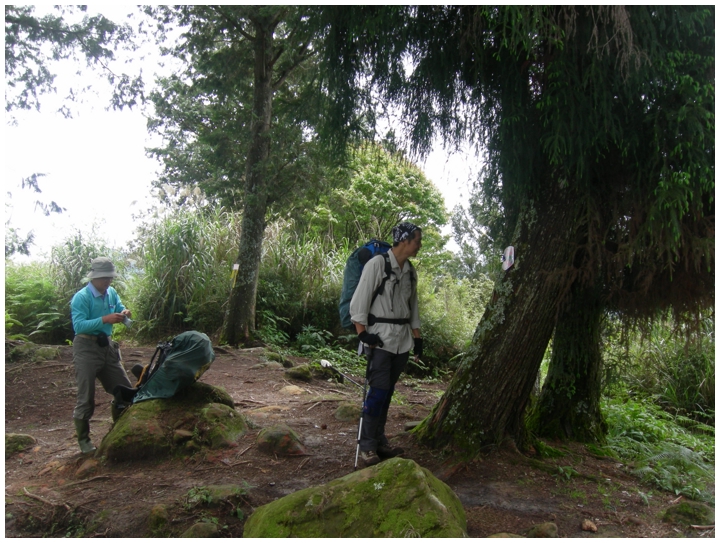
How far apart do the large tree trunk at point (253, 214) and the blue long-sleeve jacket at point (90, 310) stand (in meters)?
6.18

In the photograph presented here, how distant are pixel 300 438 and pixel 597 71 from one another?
435 cm

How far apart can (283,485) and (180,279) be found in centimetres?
892

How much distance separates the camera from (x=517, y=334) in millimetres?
5039

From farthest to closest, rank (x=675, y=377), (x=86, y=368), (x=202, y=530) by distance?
(x=675, y=377), (x=86, y=368), (x=202, y=530)

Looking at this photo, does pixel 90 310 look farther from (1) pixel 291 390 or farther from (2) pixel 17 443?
(1) pixel 291 390

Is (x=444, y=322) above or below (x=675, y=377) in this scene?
above

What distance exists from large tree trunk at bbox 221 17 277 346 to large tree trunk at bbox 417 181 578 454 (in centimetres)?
728

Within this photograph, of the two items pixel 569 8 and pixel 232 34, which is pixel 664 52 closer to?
pixel 569 8

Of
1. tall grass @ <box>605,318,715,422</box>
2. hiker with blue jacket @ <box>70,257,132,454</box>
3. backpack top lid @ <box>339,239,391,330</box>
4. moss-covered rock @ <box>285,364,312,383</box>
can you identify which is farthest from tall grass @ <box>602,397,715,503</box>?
hiker with blue jacket @ <box>70,257,132,454</box>

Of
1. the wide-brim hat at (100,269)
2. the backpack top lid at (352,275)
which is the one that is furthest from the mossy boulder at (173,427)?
the backpack top lid at (352,275)

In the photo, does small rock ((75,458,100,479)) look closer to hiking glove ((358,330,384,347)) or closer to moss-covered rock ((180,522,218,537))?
moss-covered rock ((180,522,218,537))

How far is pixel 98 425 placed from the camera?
6.59 meters

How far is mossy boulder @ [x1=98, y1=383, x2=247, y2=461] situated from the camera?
5.11m

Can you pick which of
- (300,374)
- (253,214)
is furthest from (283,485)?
(253,214)
